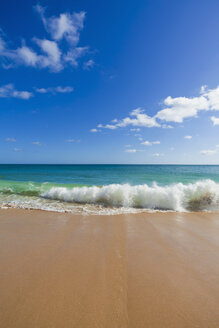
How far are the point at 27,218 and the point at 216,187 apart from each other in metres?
9.93

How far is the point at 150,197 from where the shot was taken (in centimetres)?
779

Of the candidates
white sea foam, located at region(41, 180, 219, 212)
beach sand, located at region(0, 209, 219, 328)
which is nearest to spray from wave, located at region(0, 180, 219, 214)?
white sea foam, located at region(41, 180, 219, 212)

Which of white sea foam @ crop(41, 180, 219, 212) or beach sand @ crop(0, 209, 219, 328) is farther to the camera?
white sea foam @ crop(41, 180, 219, 212)

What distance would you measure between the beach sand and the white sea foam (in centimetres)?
277

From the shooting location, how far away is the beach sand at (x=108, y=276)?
6.16 ft

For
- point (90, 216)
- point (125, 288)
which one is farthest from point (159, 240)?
point (90, 216)

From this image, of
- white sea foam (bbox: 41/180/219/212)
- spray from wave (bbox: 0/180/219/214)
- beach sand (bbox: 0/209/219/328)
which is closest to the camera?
beach sand (bbox: 0/209/219/328)

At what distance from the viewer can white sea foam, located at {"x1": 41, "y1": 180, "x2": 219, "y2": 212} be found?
7.51 metres

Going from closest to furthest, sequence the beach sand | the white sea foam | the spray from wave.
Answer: the beach sand < the spray from wave < the white sea foam

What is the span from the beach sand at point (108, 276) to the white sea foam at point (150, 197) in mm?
2766

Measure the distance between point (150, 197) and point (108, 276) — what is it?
5.64m

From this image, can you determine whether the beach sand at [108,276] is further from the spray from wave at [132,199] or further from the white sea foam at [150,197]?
the white sea foam at [150,197]

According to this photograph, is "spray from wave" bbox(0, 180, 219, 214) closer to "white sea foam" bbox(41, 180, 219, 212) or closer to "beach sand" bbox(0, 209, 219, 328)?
"white sea foam" bbox(41, 180, 219, 212)

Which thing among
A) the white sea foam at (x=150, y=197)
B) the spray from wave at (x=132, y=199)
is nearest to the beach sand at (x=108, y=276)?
the spray from wave at (x=132, y=199)
